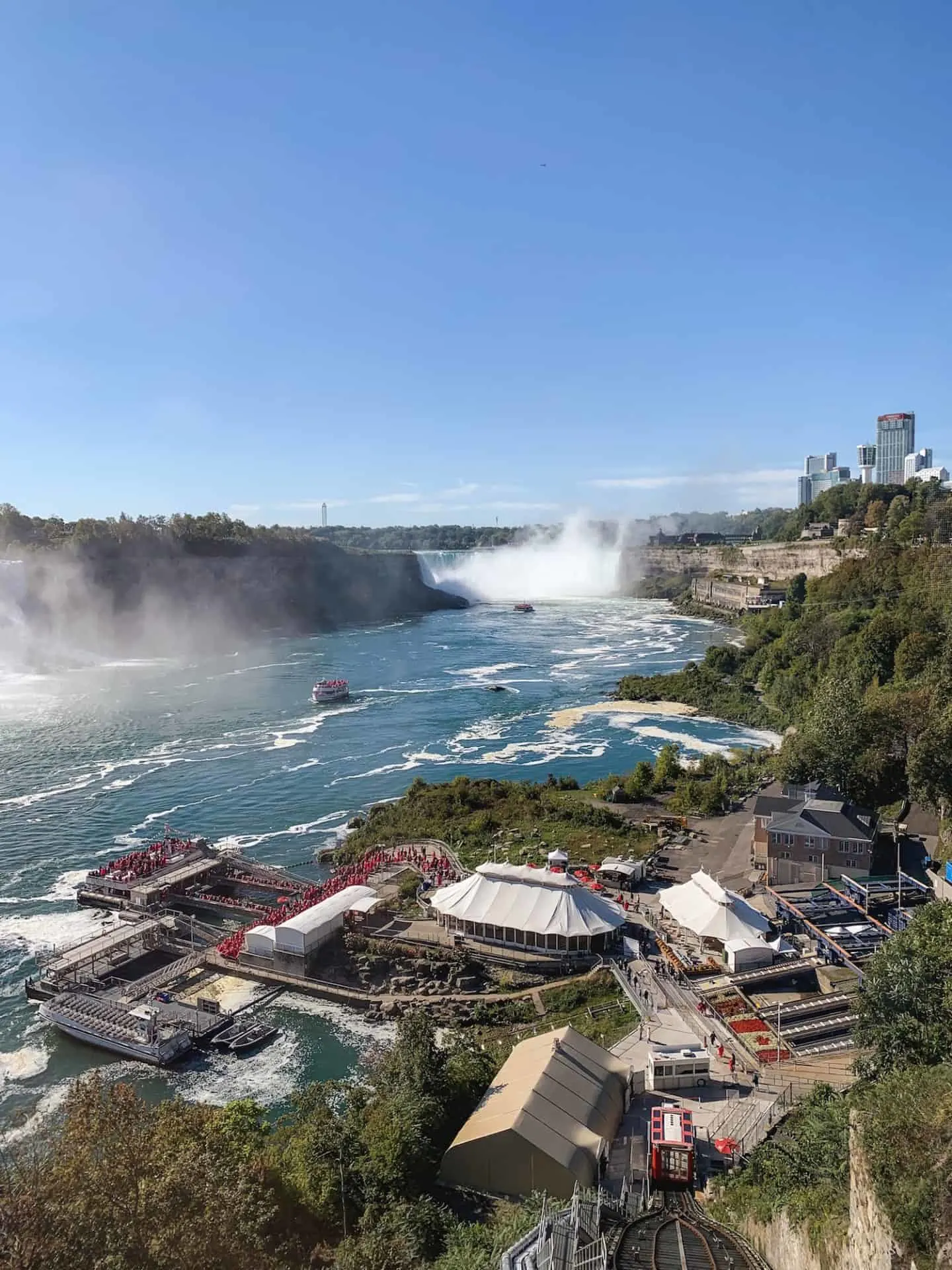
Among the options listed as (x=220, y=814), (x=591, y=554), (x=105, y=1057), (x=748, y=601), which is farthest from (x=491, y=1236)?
(x=591, y=554)

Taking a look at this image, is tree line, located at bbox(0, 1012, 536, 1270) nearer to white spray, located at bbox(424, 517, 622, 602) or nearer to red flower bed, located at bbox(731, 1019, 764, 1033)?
red flower bed, located at bbox(731, 1019, 764, 1033)

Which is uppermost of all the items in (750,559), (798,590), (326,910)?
(750,559)

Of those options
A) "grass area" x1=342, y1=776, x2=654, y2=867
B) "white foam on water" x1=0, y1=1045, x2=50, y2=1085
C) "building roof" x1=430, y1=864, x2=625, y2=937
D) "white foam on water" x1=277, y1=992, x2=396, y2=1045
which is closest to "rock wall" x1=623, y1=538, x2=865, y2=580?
"grass area" x1=342, y1=776, x2=654, y2=867

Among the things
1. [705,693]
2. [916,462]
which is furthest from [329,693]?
[916,462]

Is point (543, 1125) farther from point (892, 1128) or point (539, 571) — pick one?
point (539, 571)

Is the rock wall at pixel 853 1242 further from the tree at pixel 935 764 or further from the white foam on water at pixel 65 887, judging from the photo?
the white foam on water at pixel 65 887
